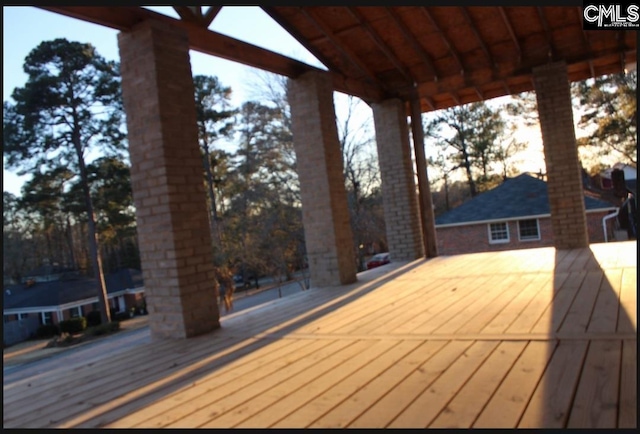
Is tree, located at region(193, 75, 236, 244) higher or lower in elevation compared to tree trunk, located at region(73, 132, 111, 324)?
higher

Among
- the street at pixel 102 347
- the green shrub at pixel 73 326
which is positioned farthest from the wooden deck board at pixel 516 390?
the green shrub at pixel 73 326

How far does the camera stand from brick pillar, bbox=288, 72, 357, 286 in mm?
6766

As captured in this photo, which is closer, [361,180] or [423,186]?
[423,186]

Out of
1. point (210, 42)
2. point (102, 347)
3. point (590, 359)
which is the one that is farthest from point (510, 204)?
point (590, 359)

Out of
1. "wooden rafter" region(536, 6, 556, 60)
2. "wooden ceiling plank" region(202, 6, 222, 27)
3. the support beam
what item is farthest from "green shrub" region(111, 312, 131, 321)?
"wooden rafter" region(536, 6, 556, 60)

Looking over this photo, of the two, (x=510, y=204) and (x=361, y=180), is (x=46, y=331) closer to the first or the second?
(x=361, y=180)

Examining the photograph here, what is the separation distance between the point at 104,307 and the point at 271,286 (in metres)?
9.29

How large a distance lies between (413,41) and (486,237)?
13.2m

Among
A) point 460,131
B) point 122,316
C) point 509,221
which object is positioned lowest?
point 122,316

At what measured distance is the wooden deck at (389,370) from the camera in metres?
2.16

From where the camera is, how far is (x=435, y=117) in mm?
25219

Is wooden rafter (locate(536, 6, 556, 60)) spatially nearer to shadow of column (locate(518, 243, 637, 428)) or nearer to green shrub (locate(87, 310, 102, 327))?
shadow of column (locate(518, 243, 637, 428))

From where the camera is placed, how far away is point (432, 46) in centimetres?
780

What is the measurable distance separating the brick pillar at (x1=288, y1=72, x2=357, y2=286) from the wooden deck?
173cm
